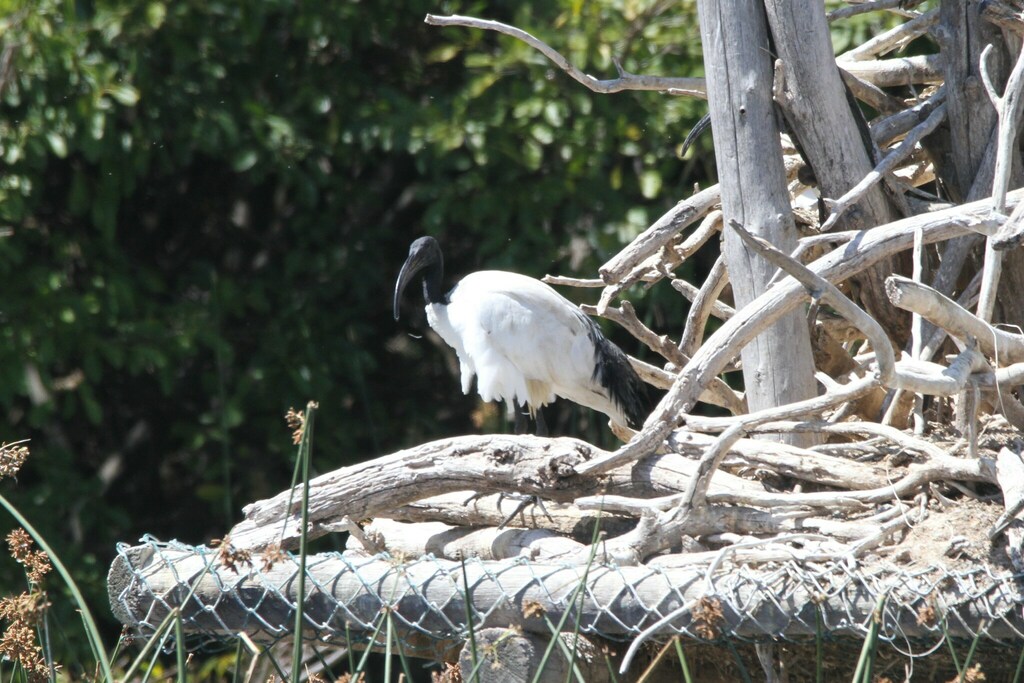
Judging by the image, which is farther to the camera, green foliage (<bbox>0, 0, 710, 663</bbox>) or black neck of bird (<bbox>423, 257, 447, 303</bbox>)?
black neck of bird (<bbox>423, 257, 447, 303</bbox>)

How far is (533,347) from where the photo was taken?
486cm

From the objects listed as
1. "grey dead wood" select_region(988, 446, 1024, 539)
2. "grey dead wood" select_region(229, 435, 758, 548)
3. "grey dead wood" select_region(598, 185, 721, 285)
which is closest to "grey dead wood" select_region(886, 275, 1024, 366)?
"grey dead wood" select_region(988, 446, 1024, 539)

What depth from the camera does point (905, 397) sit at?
3.31 meters

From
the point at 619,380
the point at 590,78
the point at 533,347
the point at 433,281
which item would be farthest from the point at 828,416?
the point at 433,281

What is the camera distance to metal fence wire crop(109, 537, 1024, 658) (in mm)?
2363

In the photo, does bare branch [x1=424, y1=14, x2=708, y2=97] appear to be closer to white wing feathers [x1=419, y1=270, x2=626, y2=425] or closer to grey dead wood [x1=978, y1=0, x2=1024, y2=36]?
grey dead wood [x1=978, y1=0, x2=1024, y2=36]

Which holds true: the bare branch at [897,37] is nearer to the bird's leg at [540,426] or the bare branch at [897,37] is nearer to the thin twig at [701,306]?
the thin twig at [701,306]

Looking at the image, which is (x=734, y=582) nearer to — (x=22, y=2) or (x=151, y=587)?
(x=151, y=587)

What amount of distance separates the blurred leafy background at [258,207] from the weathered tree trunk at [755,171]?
1.59 metres

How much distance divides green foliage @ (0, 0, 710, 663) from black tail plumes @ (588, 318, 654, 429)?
448 mm

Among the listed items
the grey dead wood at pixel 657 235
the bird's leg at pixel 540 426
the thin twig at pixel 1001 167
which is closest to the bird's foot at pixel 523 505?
the grey dead wood at pixel 657 235

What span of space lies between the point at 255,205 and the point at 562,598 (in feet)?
13.2

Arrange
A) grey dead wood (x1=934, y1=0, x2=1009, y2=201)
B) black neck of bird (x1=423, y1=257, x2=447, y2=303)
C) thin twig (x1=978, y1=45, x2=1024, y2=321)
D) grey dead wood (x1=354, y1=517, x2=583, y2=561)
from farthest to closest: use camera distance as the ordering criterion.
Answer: black neck of bird (x1=423, y1=257, x2=447, y2=303), grey dead wood (x1=934, y1=0, x2=1009, y2=201), grey dead wood (x1=354, y1=517, x2=583, y2=561), thin twig (x1=978, y1=45, x2=1024, y2=321)

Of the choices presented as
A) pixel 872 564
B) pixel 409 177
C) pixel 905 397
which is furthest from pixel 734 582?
pixel 409 177
